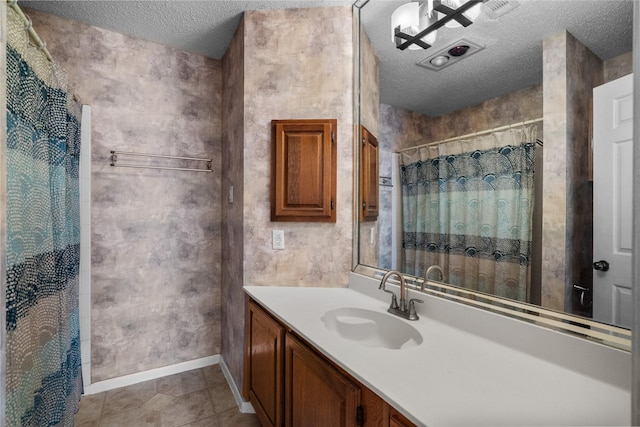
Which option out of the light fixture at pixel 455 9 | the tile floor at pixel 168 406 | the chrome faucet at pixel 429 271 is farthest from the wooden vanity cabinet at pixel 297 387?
the light fixture at pixel 455 9

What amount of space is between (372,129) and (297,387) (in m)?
1.35

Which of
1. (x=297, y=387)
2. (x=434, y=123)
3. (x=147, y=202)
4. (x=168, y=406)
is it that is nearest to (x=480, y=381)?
(x=297, y=387)

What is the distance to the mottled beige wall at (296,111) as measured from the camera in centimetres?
181

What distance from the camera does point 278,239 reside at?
6.09 ft

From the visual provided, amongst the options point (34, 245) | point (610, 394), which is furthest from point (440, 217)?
point (34, 245)

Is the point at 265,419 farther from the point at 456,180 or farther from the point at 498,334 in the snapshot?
the point at 456,180

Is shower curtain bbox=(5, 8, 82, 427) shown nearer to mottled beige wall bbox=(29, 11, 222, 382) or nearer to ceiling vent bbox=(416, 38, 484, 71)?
mottled beige wall bbox=(29, 11, 222, 382)

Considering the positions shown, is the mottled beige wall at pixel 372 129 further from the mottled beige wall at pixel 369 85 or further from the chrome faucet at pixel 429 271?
the chrome faucet at pixel 429 271

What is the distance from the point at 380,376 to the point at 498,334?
1.68 ft

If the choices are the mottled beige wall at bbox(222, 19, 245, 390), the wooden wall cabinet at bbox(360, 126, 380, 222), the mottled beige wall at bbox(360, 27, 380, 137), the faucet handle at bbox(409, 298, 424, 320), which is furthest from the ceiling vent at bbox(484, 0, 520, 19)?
the mottled beige wall at bbox(222, 19, 245, 390)

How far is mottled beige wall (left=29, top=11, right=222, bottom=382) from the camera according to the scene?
2.08 meters

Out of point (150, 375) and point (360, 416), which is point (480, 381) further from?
point (150, 375)

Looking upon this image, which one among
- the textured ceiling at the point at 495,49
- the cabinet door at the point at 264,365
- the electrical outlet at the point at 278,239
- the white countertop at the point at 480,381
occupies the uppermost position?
the textured ceiling at the point at 495,49

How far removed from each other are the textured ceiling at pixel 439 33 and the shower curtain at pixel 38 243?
2.43 feet
